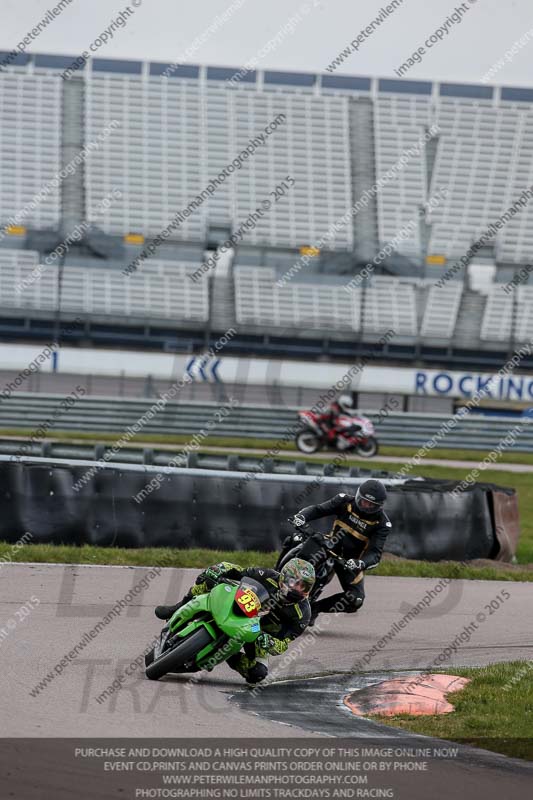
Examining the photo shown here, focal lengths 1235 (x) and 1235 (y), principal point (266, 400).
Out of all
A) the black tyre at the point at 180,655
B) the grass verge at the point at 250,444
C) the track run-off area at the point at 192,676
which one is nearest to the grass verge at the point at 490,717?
the track run-off area at the point at 192,676

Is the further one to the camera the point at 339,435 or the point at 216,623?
the point at 339,435

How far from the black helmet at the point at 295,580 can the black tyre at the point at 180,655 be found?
82 centimetres

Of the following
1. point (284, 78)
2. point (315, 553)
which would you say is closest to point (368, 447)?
point (315, 553)

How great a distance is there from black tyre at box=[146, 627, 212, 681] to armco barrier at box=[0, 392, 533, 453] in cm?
2188

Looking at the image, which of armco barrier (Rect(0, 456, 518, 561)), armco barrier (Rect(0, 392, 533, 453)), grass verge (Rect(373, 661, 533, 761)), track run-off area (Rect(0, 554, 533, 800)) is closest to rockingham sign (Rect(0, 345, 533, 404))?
armco barrier (Rect(0, 392, 533, 453))

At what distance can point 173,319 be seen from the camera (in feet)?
138

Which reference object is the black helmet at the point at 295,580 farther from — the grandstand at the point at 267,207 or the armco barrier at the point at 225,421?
the grandstand at the point at 267,207

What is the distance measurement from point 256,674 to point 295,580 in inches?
27.5

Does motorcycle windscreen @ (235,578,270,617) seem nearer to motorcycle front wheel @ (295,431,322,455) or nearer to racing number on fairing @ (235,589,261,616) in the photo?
racing number on fairing @ (235,589,261,616)

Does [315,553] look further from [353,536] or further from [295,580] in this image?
[295,580]

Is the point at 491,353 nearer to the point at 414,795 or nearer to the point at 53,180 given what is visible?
the point at 53,180

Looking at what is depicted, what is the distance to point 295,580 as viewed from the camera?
8242 millimetres

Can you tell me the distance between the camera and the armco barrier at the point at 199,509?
13.1 m

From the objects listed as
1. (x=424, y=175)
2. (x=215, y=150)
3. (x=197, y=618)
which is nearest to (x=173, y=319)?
(x=215, y=150)
